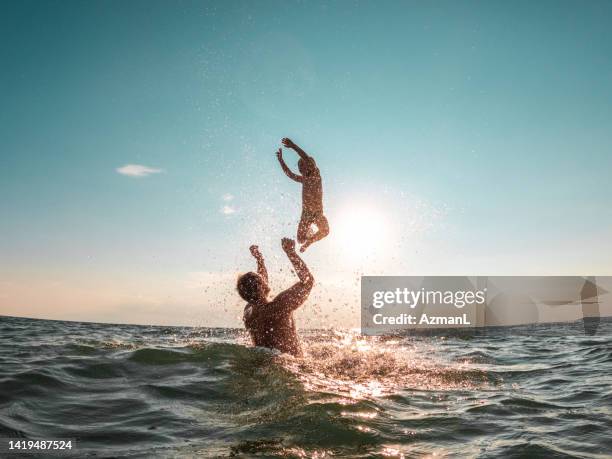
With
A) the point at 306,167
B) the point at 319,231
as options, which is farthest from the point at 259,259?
the point at 306,167

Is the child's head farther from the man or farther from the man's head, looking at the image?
the man's head

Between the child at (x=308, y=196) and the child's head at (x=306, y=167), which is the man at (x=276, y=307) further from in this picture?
the child's head at (x=306, y=167)

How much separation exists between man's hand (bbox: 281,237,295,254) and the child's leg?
1.27m

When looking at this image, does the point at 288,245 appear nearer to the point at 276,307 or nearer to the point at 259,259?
the point at 276,307

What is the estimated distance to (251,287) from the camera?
831cm

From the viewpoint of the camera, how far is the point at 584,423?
5.23 meters

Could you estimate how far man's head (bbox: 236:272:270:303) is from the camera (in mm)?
8328

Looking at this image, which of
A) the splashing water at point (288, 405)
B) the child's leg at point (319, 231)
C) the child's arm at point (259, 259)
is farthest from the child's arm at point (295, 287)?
the child's arm at point (259, 259)

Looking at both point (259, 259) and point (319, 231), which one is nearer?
point (319, 231)

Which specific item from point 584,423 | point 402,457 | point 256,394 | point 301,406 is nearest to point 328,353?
point 256,394

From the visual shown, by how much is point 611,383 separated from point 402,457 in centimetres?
600

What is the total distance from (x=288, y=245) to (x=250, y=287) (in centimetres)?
114

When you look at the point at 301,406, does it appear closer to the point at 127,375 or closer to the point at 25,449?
the point at 25,449

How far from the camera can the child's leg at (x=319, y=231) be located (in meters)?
9.43
